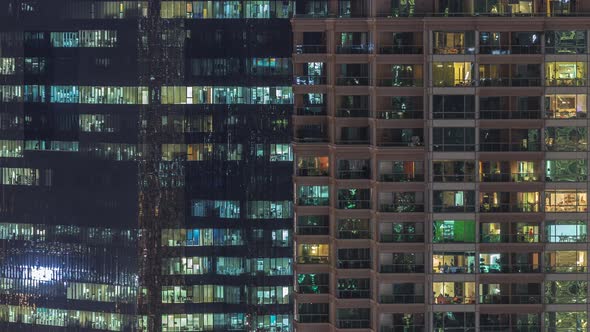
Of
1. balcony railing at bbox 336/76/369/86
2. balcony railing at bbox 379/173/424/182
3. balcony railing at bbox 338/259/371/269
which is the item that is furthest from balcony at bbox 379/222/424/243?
balcony railing at bbox 336/76/369/86

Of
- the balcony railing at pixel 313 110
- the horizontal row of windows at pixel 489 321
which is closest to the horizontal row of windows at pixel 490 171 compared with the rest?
the balcony railing at pixel 313 110

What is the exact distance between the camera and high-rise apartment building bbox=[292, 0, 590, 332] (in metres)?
105

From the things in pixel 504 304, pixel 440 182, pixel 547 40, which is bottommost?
pixel 504 304

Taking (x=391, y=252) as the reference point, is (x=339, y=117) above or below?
above

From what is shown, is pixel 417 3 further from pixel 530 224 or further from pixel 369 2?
pixel 530 224

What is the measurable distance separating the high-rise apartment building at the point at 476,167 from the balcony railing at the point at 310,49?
271cm

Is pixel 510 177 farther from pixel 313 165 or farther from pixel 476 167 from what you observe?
pixel 313 165

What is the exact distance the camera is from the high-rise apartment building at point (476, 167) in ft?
345

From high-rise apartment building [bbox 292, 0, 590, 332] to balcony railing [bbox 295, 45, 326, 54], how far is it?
271 cm

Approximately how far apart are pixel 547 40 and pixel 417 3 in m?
7.21

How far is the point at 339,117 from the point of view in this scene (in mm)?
108250

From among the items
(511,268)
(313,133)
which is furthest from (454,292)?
(313,133)

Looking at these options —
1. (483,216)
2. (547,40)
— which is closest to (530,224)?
(483,216)

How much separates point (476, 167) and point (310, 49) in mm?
11376
